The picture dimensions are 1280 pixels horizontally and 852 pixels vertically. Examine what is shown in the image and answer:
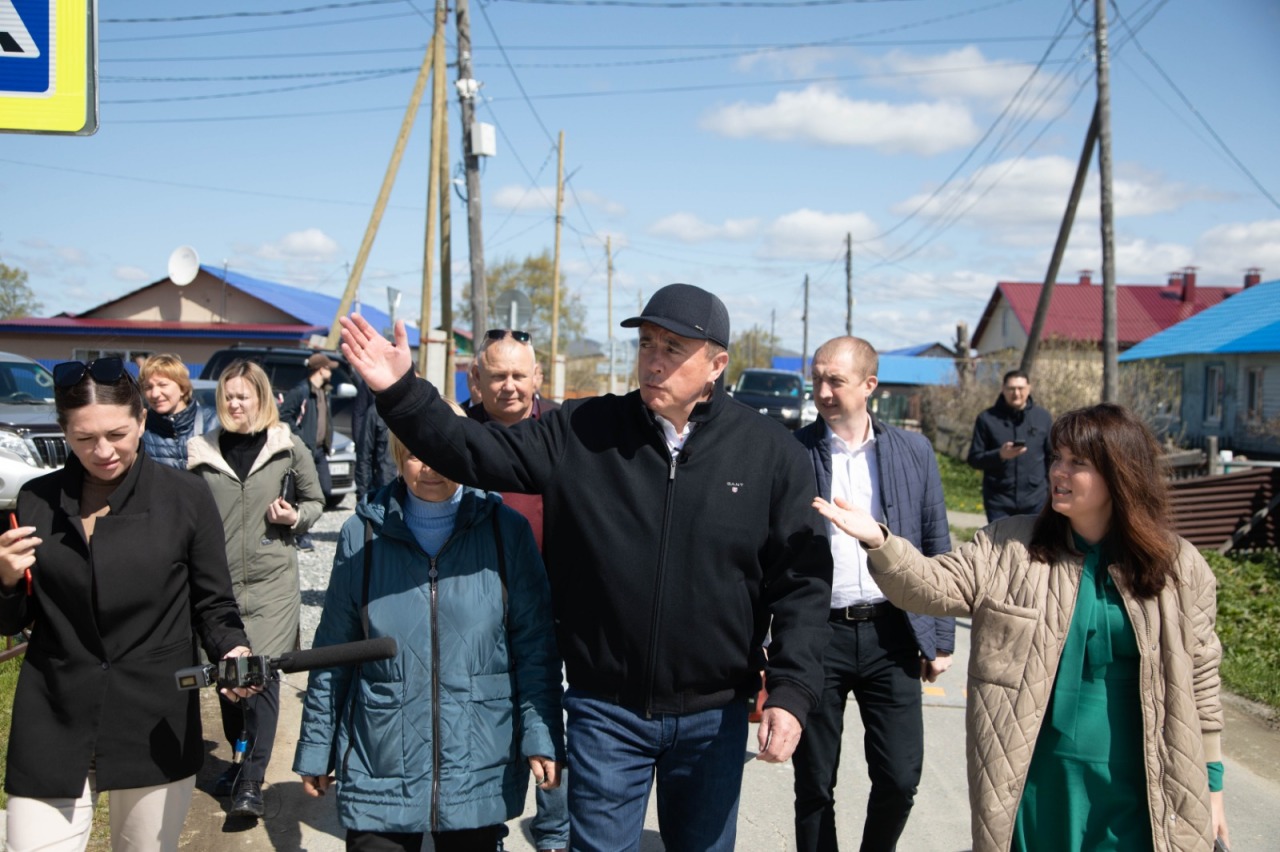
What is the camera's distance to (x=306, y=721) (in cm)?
312

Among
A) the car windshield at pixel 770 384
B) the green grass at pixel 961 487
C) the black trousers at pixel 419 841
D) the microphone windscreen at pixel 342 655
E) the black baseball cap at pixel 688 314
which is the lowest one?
the green grass at pixel 961 487

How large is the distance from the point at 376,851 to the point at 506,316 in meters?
13.5

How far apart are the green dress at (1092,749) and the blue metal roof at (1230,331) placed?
2951 centimetres

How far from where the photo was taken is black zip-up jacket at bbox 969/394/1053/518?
7.96m

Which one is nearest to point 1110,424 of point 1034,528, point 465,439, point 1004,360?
point 1034,528

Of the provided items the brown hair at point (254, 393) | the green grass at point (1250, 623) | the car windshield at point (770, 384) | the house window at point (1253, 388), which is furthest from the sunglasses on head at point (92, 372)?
the house window at point (1253, 388)

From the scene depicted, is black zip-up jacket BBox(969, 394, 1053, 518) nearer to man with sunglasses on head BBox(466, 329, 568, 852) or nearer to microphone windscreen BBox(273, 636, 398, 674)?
man with sunglasses on head BBox(466, 329, 568, 852)

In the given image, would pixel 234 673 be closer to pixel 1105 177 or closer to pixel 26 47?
pixel 26 47

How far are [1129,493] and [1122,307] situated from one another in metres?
53.1

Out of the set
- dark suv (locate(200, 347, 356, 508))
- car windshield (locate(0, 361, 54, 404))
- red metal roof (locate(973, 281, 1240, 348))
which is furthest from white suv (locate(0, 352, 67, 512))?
red metal roof (locate(973, 281, 1240, 348))

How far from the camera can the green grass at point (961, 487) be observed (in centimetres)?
1827

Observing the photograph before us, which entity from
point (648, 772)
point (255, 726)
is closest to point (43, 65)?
point (648, 772)

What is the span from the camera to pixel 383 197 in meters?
18.2

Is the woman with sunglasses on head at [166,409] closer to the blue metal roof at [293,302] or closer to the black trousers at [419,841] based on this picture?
the black trousers at [419,841]
